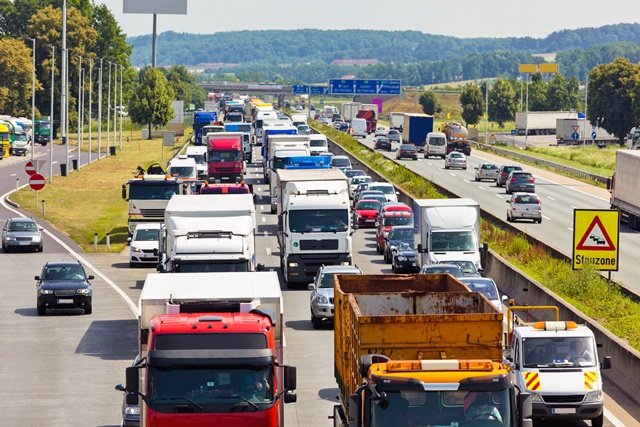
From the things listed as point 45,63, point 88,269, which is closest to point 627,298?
point 88,269

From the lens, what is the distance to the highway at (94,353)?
2384cm

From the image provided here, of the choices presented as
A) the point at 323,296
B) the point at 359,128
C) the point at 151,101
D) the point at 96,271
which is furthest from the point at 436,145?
the point at 323,296

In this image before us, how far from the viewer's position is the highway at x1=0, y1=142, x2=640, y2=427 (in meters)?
23.8

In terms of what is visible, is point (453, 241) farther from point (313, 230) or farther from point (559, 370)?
point (559, 370)

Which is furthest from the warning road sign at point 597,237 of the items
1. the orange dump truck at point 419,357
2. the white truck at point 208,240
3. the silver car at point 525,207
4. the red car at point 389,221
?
the silver car at point 525,207

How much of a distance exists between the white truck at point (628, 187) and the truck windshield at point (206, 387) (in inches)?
1756

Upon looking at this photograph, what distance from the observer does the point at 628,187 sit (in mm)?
61156

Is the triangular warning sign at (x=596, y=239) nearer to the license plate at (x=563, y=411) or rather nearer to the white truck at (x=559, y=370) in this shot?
the white truck at (x=559, y=370)

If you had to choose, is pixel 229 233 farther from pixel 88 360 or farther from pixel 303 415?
pixel 303 415

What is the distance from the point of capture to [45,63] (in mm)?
145875

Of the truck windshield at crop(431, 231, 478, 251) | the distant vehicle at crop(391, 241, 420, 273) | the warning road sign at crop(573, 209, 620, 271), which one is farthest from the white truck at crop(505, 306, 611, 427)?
the distant vehicle at crop(391, 241, 420, 273)

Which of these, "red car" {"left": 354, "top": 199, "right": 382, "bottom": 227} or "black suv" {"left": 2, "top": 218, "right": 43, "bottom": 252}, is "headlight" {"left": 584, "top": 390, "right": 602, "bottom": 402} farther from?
"red car" {"left": 354, "top": 199, "right": 382, "bottom": 227}

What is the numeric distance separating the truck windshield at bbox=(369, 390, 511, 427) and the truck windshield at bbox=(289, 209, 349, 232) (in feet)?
88.8

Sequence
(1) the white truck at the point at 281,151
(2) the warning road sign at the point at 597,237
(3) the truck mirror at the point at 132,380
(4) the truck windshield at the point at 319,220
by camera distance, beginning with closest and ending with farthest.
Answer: (3) the truck mirror at the point at 132,380, (2) the warning road sign at the point at 597,237, (4) the truck windshield at the point at 319,220, (1) the white truck at the point at 281,151
